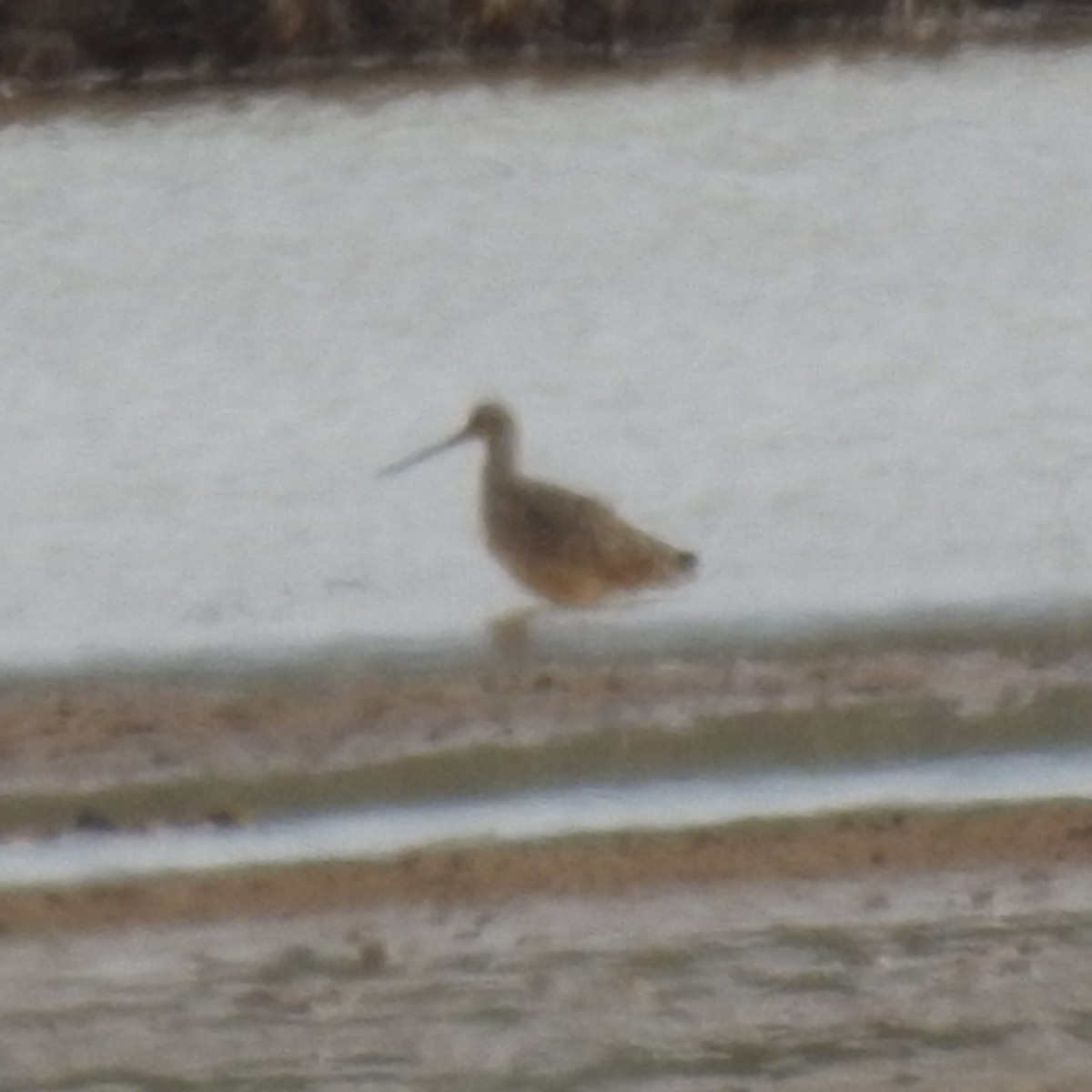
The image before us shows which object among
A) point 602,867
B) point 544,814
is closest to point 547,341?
point 544,814

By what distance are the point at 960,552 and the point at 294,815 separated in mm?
2446

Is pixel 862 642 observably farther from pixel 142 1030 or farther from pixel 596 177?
pixel 596 177

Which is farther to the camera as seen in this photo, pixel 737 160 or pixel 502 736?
pixel 737 160

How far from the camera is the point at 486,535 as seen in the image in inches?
301

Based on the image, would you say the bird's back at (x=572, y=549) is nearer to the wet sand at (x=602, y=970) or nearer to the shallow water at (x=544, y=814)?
the shallow water at (x=544, y=814)

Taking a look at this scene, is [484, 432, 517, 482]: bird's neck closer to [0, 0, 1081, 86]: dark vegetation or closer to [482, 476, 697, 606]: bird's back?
[482, 476, 697, 606]: bird's back

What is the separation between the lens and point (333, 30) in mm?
14359

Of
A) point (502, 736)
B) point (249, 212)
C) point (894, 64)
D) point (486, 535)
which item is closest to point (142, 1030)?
point (502, 736)

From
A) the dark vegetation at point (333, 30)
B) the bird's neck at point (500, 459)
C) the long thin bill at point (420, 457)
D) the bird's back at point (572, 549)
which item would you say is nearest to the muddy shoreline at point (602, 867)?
the bird's back at point (572, 549)

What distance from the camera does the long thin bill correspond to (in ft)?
27.3

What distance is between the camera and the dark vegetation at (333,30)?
562 inches

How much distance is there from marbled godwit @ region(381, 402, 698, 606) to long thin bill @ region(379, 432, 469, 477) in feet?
2.29

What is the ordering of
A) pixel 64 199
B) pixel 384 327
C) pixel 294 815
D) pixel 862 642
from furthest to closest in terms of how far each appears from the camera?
pixel 64 199
pixel 384 327
pixel 862 642
pixel 294 815

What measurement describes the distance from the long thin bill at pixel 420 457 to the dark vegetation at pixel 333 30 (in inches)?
201
